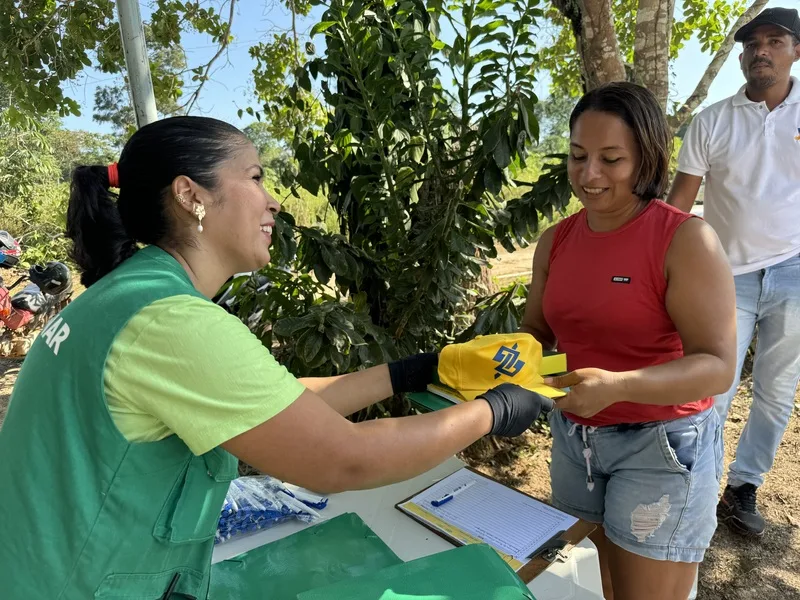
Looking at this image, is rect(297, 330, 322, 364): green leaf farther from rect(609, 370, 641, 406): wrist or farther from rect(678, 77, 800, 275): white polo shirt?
rect(678, 77, 800, 275): white polo shirt

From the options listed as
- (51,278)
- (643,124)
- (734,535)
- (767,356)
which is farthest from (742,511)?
(51,278)

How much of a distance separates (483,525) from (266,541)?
60cm

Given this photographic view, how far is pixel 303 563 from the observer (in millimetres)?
1343

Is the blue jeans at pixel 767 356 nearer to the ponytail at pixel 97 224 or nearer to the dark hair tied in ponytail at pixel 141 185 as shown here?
the dark hair tied in ponytail at pixel 141 185

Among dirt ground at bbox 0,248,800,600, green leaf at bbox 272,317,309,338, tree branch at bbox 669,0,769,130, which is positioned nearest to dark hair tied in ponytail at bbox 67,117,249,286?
green leaf at bbox 272,317,309,338

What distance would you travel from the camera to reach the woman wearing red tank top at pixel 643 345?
1.33 m

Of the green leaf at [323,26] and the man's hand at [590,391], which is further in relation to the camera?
the green leaf at [323,26]

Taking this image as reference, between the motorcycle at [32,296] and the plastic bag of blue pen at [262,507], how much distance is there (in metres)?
4.91

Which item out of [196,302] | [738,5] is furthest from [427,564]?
[738,5]

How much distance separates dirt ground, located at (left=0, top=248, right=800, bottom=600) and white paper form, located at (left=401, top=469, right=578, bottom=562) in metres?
1.22

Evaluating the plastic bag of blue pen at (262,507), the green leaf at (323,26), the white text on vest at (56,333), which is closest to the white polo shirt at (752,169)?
the green leaf at (323,26)

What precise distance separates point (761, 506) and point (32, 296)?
20.1 ft

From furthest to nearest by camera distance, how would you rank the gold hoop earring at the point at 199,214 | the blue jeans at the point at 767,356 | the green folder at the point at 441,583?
the blue jeans at the point at 767,356, the gold hoop earring at the point at 199,214, the green folder at the point at 441,583

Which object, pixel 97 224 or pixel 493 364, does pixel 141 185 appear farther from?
pixel 493 364
